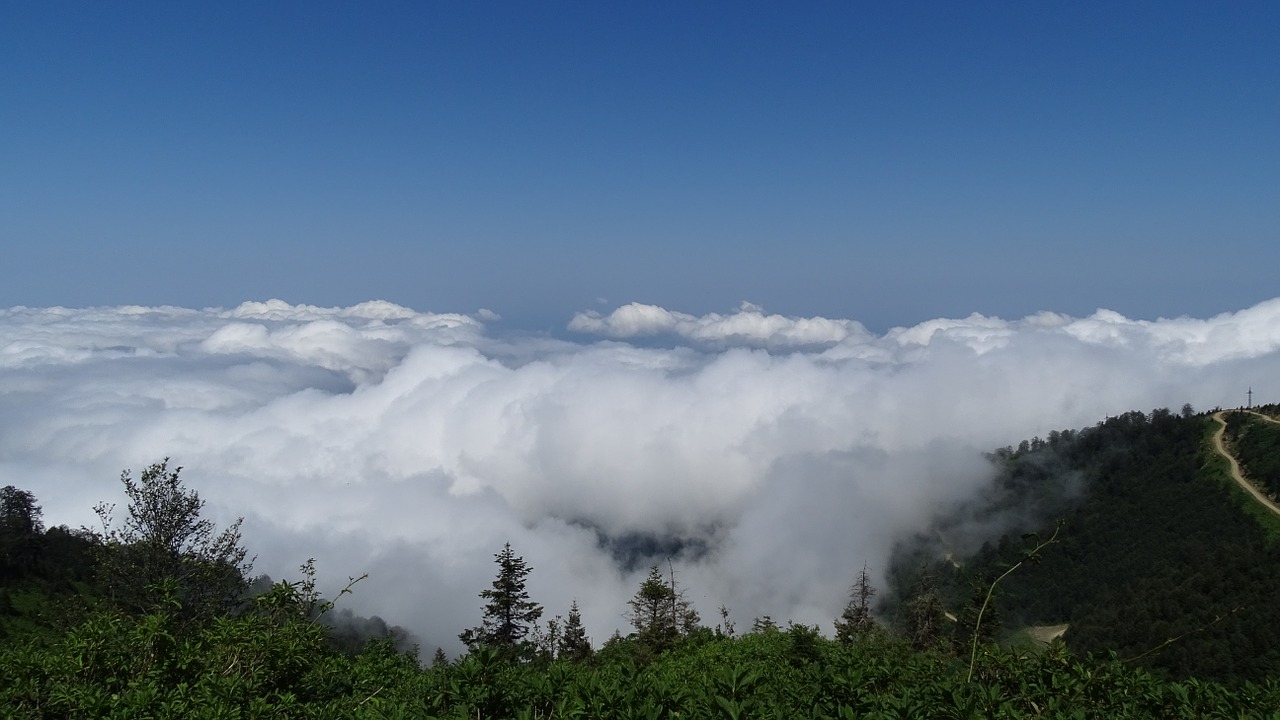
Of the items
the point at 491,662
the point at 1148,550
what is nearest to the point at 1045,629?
the point at 1148,550

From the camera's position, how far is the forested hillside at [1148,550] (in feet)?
235

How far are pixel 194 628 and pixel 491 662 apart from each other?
535 inches

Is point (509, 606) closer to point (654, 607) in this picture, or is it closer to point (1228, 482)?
point (654, 607)

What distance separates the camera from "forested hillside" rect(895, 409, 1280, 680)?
71.6 m

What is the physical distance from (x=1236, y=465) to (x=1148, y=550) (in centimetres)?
2311

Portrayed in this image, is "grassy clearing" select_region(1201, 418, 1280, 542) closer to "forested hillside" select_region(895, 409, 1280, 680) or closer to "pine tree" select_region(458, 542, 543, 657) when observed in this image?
"forested hillside" select_region(895, 409, 1280, 680)

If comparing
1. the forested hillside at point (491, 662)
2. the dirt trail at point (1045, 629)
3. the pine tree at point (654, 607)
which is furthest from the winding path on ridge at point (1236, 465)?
the pine tree at point (654, 607)

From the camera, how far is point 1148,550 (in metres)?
120

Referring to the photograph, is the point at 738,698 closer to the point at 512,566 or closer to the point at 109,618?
the point at 109,618

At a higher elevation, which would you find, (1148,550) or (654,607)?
(654,607)

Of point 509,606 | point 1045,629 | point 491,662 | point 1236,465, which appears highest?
point 491,662

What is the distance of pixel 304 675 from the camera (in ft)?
27.9

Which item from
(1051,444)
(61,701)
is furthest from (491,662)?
(1051,444)

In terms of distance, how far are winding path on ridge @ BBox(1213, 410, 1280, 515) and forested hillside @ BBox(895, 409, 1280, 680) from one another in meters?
1.76
